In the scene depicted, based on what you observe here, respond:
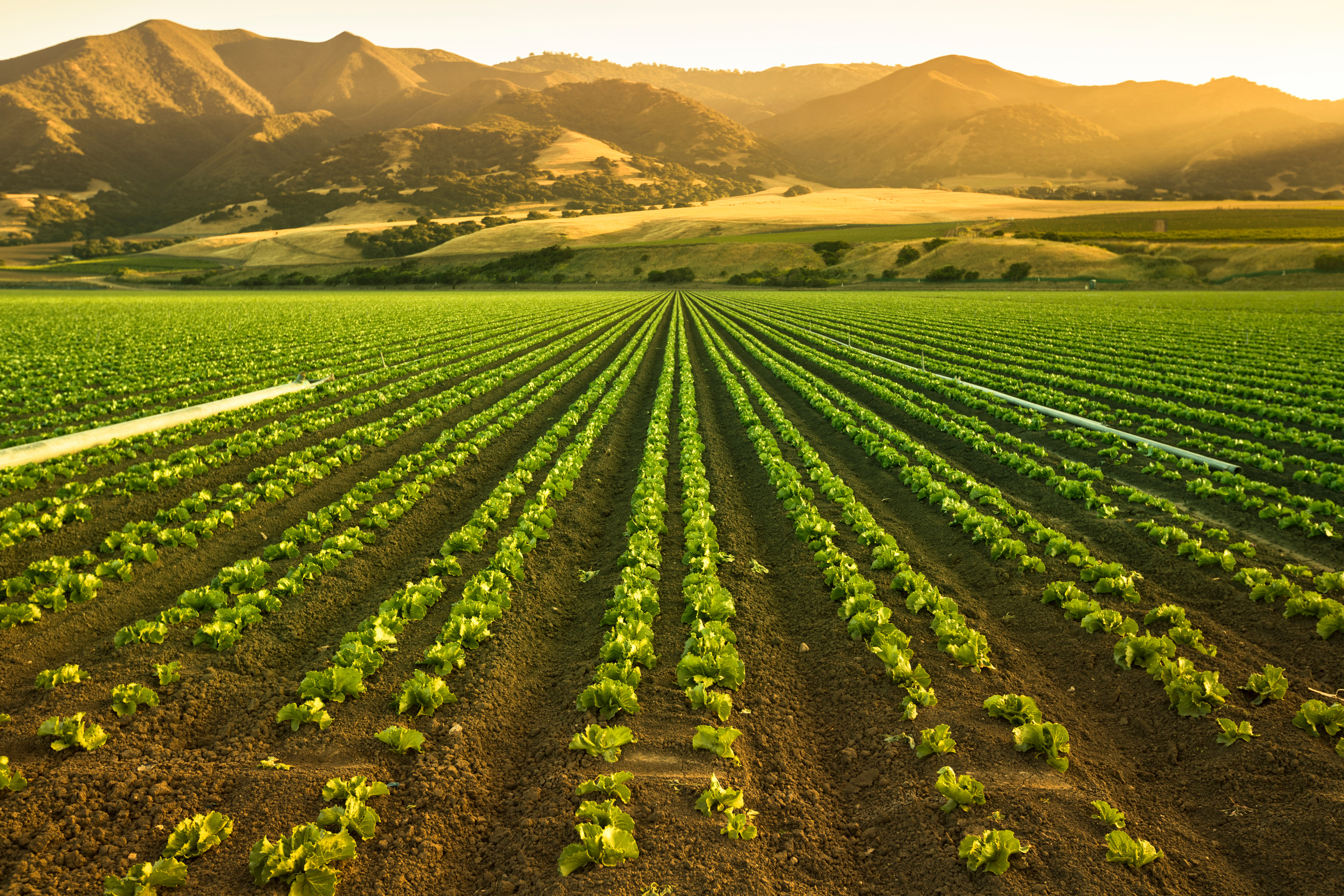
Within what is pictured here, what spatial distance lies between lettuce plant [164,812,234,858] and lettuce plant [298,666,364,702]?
1.58 metres

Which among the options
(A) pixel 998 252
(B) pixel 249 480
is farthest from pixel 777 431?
(A) pixel 998 252

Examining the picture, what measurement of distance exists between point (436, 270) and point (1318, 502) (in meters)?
135

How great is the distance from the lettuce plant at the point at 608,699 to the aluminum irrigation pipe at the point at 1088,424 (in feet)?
45.5

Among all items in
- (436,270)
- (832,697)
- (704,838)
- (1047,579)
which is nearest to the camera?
(704,838)

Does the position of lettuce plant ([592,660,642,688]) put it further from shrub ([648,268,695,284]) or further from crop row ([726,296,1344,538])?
shrub ([648,268,695,284])

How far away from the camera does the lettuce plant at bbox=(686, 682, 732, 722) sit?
235 inches

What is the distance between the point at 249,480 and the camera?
12.7 m

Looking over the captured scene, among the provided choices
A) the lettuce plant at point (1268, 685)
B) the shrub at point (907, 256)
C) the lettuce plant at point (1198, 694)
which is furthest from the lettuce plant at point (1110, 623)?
the shrub at point (907, 256)

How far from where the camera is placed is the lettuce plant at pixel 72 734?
5426mm

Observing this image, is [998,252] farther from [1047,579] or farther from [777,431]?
[1047,579]

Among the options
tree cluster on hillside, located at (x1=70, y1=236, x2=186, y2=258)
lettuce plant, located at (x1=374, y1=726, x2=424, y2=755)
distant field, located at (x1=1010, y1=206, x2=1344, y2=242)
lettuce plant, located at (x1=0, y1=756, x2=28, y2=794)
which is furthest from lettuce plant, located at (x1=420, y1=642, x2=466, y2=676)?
tree cluster on hillside, located at (x1=70, y1=236, x2=186, y2=258)

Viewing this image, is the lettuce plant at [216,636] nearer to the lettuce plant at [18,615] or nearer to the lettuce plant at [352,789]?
the lettuce plant at [18,615]

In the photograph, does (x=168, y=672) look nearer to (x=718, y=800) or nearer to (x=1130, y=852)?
(x=718, y=800)

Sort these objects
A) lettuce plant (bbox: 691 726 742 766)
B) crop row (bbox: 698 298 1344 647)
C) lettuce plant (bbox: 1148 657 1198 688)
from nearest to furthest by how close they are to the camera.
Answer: lettuce plant (bbox: 691 726 742 766) → lettuce plant (bbox: 1148 657 1198 688) → crop row (bbox: 698 298 1344 647)
